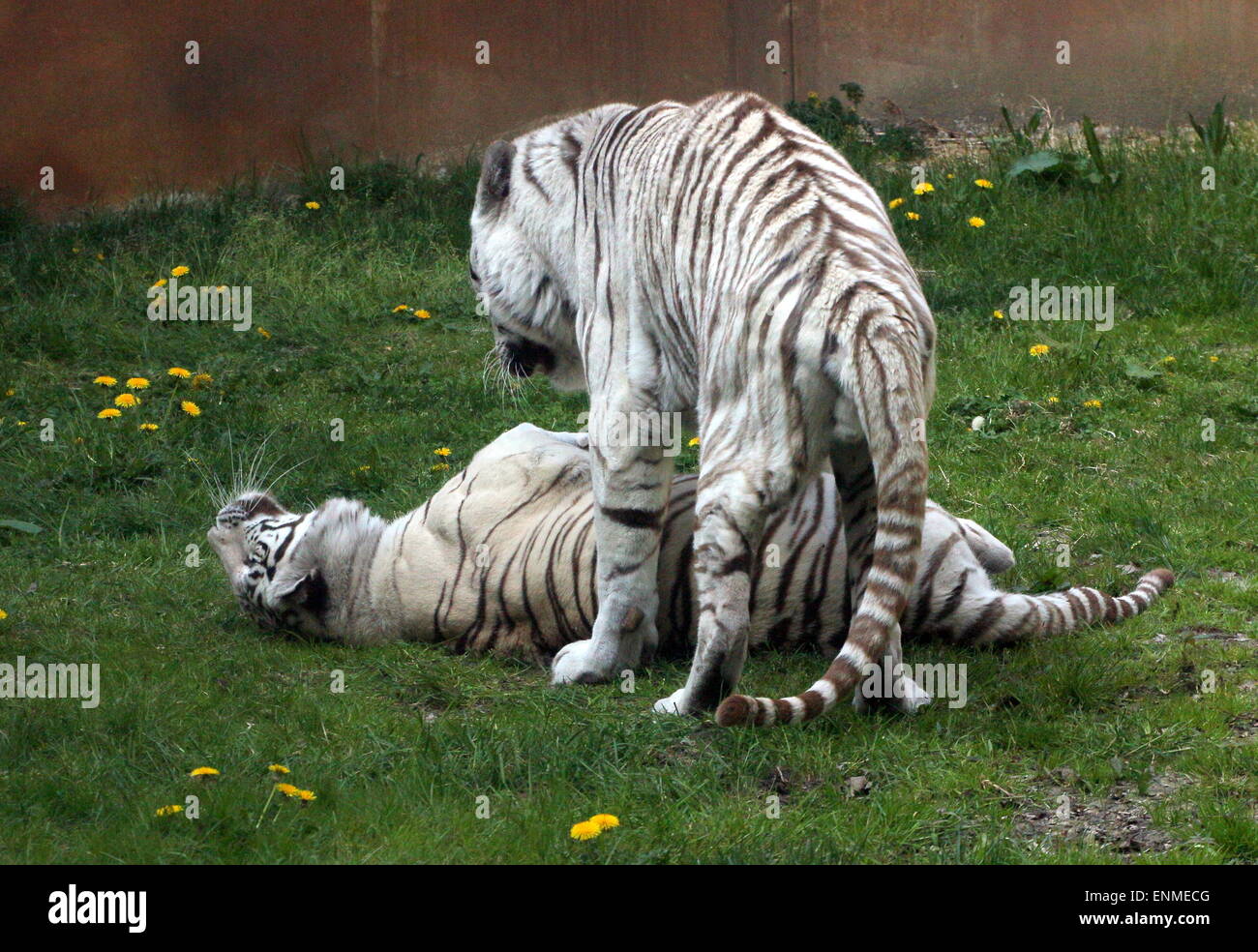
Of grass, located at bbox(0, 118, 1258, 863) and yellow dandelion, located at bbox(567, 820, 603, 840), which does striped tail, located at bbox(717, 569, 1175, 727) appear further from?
yellow dandelion, located at bbox(567, 820, 603, 840)

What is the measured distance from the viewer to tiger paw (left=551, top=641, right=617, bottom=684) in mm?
4289

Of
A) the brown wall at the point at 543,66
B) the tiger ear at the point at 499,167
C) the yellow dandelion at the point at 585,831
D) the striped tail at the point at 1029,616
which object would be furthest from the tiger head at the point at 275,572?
the brown wall at the point at 543,66

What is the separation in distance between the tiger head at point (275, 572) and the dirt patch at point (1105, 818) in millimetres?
2297

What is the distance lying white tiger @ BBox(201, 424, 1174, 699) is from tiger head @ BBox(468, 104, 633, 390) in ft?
1.02

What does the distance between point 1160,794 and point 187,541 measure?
138 inches

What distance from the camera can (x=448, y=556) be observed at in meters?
4.77

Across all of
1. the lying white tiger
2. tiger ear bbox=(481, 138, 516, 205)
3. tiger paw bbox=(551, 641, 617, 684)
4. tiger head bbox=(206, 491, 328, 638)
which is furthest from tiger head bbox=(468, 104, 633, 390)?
tiger paw bbox=(551, 641, 617, 684)

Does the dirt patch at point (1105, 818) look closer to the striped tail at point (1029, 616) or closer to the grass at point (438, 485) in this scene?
the grass at point (438, 485)

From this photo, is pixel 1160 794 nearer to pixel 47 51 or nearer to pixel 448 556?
pixel 448 556

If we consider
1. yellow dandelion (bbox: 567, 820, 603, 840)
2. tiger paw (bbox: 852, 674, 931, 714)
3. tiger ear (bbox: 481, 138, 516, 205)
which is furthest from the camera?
tiger ear (bbox: 481, 138, 516, 205)

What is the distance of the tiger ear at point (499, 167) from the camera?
4895 millimetres

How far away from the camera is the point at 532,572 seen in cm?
459

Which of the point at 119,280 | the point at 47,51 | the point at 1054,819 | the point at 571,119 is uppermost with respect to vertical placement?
the point at 47,51
